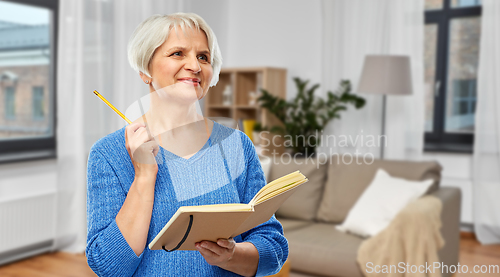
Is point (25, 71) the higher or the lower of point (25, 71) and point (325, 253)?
the higher

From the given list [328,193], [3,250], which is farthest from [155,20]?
[3,250]

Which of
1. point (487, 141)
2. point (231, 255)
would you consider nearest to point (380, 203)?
point (487, 141)

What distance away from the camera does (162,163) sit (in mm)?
799

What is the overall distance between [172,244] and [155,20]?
0.37 metres

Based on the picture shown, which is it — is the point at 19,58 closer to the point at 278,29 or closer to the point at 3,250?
the point at 3,250

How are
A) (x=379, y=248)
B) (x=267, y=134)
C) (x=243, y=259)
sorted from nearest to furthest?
(x=243, y=259)
(x=379, y=248)
(x=267, y=134)

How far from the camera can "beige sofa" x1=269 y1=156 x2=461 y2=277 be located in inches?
97.3

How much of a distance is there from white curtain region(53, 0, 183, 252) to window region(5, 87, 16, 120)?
0.50 metres

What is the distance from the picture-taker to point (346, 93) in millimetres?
3969

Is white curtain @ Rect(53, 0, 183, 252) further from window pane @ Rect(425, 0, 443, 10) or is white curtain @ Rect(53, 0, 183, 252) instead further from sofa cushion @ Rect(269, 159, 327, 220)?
window pane @ Rect(425, 0, 443, 10)

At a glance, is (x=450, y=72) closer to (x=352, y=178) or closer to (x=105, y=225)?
(x=352, y=178)

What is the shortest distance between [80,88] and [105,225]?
8.87ft

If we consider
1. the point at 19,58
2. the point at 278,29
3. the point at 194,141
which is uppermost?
the point at 278,29

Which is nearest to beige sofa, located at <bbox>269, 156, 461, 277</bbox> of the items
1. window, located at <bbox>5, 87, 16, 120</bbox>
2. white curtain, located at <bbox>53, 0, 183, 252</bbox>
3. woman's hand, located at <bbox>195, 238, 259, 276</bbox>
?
white curtain, located at <bbox>53, 0, 183, 252</bbox>
